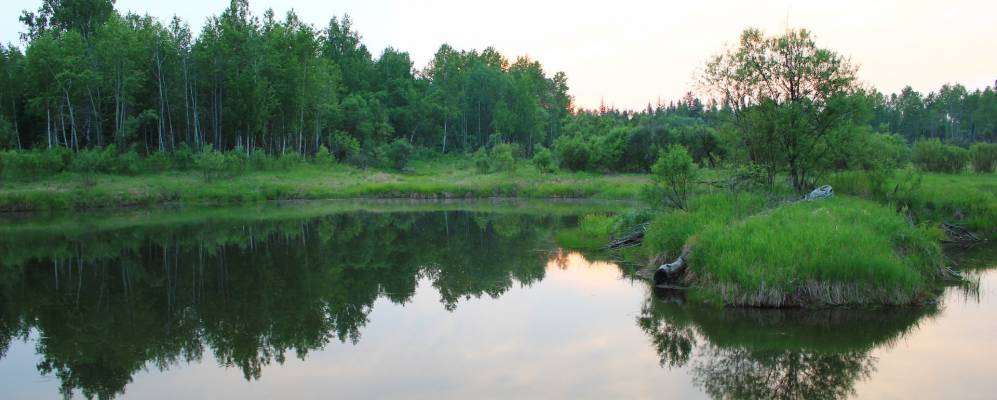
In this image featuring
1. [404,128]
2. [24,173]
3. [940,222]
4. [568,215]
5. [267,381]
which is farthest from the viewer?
[404,128]

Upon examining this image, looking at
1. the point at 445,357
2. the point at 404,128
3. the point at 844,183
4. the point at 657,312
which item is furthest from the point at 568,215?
the point at 404,128

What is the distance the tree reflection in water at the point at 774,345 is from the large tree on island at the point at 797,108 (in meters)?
13.5

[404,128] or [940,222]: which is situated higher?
[404,128]

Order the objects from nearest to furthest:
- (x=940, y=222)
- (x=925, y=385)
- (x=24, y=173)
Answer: (x=925, y=385), (x=940, y=222), (x=24, y=173)

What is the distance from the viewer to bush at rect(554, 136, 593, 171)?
64375 millimetres

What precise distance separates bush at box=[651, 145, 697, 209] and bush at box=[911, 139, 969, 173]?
32811 mm

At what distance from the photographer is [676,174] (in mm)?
22562

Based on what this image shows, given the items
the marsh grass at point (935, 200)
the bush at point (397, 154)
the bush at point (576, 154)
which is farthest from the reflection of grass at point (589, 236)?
the bush at point (397, 154)

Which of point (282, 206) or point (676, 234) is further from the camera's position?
point (282, 206)

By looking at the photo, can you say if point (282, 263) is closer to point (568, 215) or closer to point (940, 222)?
point (568, 215)

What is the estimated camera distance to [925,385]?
33.4ft

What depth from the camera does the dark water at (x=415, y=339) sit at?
10.5 metres

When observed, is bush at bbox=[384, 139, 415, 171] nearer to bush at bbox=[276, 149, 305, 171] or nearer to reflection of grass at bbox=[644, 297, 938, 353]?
bush at bbox=[276, 149, 305, 171]

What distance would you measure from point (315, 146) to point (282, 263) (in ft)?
159
